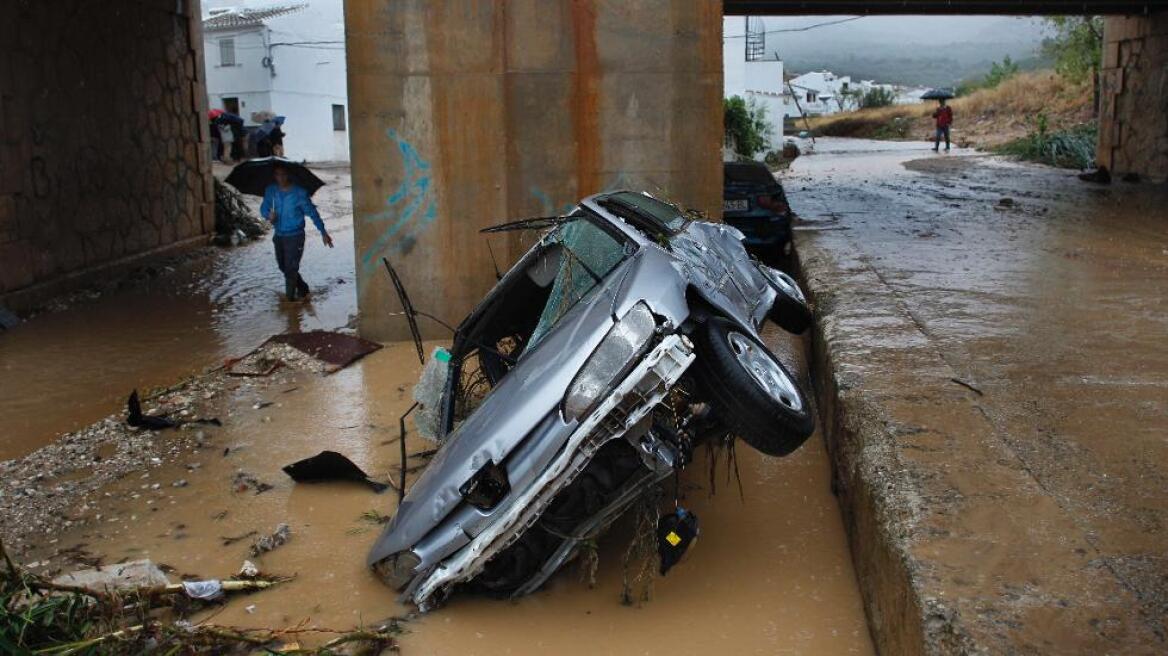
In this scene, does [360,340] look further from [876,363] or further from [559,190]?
[876,363]

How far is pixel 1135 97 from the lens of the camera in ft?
67.7

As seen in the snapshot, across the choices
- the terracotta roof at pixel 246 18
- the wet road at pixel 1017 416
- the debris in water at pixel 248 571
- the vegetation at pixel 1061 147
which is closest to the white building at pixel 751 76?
the vegetation at pixel 1061 147

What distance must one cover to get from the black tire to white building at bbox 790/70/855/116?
6321 cm

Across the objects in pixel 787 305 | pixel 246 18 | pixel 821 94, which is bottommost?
pixel 787 305

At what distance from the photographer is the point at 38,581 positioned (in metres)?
4.22

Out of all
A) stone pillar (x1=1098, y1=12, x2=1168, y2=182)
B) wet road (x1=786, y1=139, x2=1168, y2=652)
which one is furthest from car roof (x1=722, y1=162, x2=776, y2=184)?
stone pillar (x1=1098, y1=12, x2=1168, y2=182)

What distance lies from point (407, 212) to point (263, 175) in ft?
8.84

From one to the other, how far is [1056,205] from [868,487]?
1355 centimetres

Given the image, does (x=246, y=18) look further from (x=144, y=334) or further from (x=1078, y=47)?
(x=144, y=334)

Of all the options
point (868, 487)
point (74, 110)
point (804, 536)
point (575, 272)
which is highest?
point (74, 110)

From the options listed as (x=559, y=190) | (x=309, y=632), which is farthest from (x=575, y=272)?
(x=559, y=190)

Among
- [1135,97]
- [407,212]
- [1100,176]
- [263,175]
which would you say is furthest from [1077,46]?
[407,212]

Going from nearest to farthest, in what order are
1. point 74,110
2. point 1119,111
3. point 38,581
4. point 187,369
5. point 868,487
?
point 38,581, point 868,487, point 187,369, point 74,110, point 1119,111

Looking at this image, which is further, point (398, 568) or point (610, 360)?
point (398, 568)
